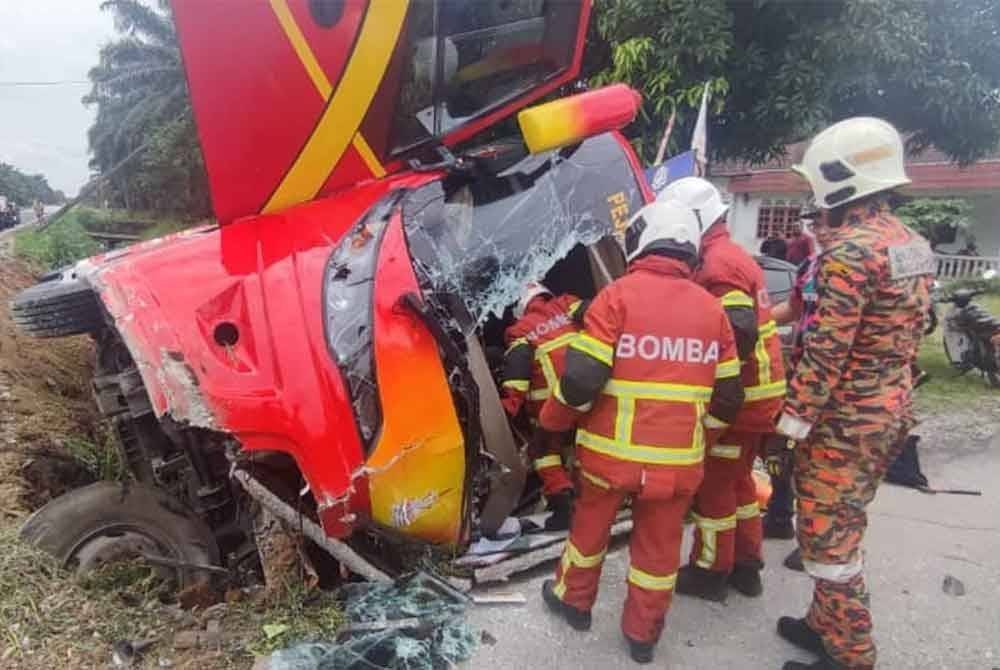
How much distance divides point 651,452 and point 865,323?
29.1 inches

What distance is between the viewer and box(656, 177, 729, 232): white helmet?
262cm

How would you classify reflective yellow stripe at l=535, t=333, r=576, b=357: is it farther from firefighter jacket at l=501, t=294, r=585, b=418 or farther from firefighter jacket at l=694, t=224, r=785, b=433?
firefighter jacket at l=694, t=224, r=785, b=433

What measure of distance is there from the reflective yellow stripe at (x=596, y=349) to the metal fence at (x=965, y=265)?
54.1 feet

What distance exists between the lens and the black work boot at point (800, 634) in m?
2.42

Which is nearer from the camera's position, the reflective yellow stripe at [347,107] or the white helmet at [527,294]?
the reflective yellow stripe at [347,107]

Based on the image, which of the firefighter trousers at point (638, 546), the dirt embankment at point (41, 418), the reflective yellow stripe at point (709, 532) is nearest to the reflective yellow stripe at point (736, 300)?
the firefighter trousers at point (638, 546)

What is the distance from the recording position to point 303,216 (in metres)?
2.79

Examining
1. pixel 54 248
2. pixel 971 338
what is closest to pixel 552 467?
pixel 971 338

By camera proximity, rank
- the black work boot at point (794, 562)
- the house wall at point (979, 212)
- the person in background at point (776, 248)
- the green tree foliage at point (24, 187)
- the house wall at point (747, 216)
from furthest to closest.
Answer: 1. the green tree foliage at point (24, 187)
2. the house wall at point (747, 216)
3. the house wall at point (979, 212)
4. the person in background at point (776, 248)
5. the black work boot at point (794, 562)

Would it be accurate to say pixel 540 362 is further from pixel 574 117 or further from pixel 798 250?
pixel 798 250

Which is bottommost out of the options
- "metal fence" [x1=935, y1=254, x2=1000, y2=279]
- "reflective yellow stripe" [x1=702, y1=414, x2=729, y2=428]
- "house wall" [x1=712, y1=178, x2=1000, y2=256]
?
"metal fence" [x1=935, y1=254, x2=1000, y2=279]

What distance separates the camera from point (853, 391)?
2.21 metres

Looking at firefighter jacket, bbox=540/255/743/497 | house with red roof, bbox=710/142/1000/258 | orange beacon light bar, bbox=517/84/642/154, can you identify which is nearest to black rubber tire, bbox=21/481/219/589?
firefighter jacket, bbox=540/255/743/497

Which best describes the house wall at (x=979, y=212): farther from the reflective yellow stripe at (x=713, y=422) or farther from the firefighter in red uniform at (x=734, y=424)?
the reflective yellow stripe at (x=713, y=422)
